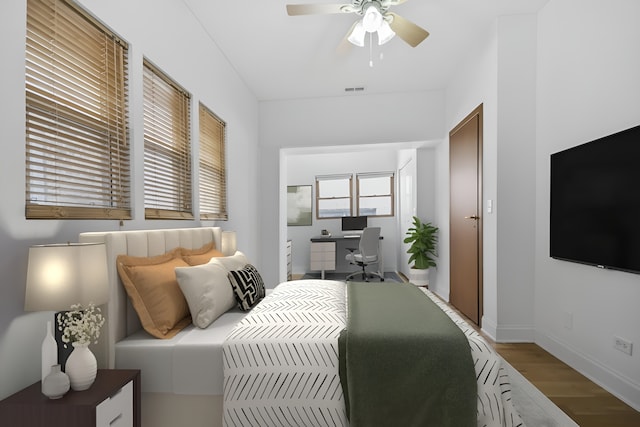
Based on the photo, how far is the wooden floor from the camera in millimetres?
1778

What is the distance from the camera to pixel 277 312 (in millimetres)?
1810

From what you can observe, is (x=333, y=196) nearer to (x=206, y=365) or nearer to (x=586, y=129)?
(x=586, y=129)

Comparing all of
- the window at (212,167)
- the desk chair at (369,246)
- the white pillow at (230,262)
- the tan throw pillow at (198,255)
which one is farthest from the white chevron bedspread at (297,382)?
the desk chair at (369,246)

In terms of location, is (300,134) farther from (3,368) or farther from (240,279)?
(3,368)

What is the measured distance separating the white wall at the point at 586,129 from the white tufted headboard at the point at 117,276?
2850mm

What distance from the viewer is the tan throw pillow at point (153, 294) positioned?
66.4 inches

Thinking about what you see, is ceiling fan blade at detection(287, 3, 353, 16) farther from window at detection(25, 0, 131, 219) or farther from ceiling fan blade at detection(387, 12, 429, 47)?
window at detection(25, 0, 131, 219)

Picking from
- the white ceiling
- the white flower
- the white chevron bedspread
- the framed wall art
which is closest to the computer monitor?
the framed wall art

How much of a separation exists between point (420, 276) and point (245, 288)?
367cm

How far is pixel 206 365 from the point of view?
60.9 inches

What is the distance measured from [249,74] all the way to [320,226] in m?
3.71

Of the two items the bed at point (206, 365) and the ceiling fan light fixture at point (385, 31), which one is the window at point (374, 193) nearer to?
the ceiling fan light fixture at point (385, 31)

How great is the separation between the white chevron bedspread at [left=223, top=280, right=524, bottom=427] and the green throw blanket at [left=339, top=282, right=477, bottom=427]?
0.07m

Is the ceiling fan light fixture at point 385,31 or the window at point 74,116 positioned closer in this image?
the window at point 74,116
